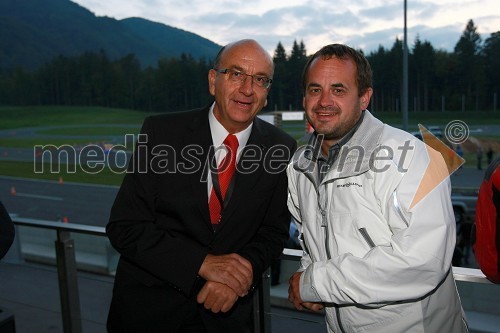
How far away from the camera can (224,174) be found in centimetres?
168

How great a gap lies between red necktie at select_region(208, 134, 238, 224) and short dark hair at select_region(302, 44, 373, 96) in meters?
0.46

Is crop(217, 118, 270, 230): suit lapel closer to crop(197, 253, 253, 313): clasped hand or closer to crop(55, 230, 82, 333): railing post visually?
crop(197, 253, 253, 313): clasped hand

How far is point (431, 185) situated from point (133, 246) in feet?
3.35

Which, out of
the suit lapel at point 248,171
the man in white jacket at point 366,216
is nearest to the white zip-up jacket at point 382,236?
the man in white jacket at point 366,216

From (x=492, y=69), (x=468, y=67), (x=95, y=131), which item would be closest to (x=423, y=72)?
(x=468, y=67)

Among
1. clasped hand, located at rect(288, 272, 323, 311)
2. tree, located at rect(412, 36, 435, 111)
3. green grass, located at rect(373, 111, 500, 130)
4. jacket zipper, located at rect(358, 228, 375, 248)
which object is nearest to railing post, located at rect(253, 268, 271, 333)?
clasped hand, located at rect(288, 272, 323, 311)

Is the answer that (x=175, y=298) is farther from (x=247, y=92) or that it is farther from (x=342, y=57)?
(x=342, y=57)

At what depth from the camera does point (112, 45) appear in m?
157

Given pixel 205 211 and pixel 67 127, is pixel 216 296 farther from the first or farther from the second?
pixel 67 127

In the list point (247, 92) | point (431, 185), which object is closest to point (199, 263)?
point (247, 92)

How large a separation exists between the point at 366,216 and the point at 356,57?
1.95ft

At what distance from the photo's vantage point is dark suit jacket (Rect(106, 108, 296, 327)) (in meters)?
1.50

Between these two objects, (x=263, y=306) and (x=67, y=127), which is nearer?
(x=263, y=306)

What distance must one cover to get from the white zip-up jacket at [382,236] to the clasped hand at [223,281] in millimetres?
231
